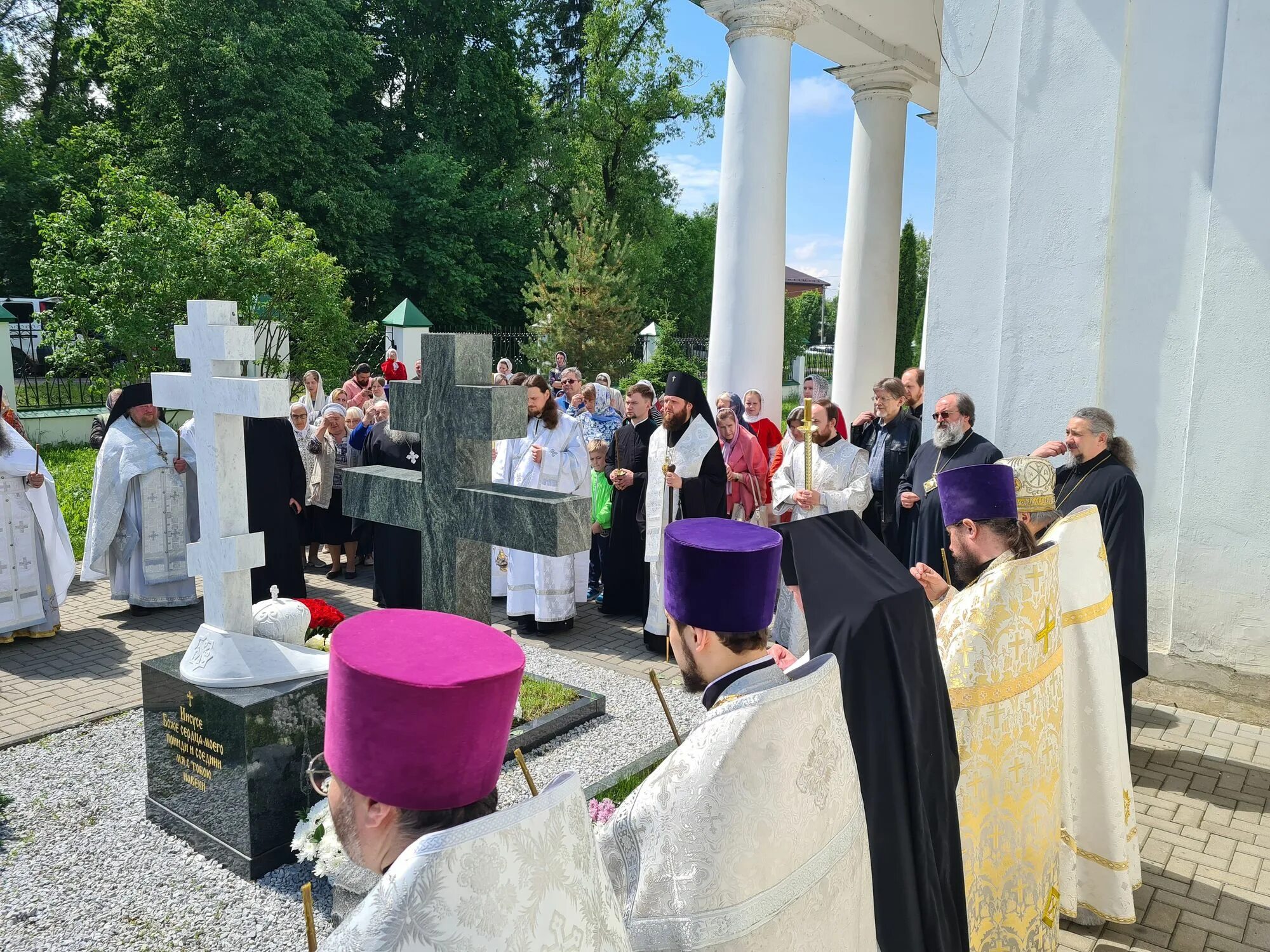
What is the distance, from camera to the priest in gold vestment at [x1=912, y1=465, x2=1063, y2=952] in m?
3.43

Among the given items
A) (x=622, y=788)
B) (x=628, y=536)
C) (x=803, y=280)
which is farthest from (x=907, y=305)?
(x=803, y=280)

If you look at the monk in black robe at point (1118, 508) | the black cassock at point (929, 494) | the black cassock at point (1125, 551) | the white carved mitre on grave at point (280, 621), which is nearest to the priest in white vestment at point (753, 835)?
the white carved mitre on grave at point (280, 621)

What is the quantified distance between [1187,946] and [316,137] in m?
27.8

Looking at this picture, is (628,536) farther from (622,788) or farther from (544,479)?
(622,788)

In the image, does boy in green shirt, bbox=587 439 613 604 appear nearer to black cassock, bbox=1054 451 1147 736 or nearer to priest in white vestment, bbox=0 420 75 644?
black cassock, bbox=1054 451 1147 736

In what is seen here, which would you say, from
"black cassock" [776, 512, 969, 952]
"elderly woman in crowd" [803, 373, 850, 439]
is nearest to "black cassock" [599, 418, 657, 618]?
"elderly woman in crowd" [803, 373, 850, 439]

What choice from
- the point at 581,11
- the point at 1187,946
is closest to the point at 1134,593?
the point at 1187,946

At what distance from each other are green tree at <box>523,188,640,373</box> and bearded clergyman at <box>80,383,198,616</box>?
15.9 metres

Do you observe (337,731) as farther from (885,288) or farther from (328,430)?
(885,288)

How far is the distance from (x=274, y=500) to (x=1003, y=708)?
6.29 metres

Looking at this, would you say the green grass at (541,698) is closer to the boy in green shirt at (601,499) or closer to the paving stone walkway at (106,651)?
the paving stone walkway at (106,651)

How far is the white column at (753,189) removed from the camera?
Answer: 32.7ft

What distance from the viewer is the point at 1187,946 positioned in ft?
13.2

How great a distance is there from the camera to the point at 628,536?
8.61 meters
